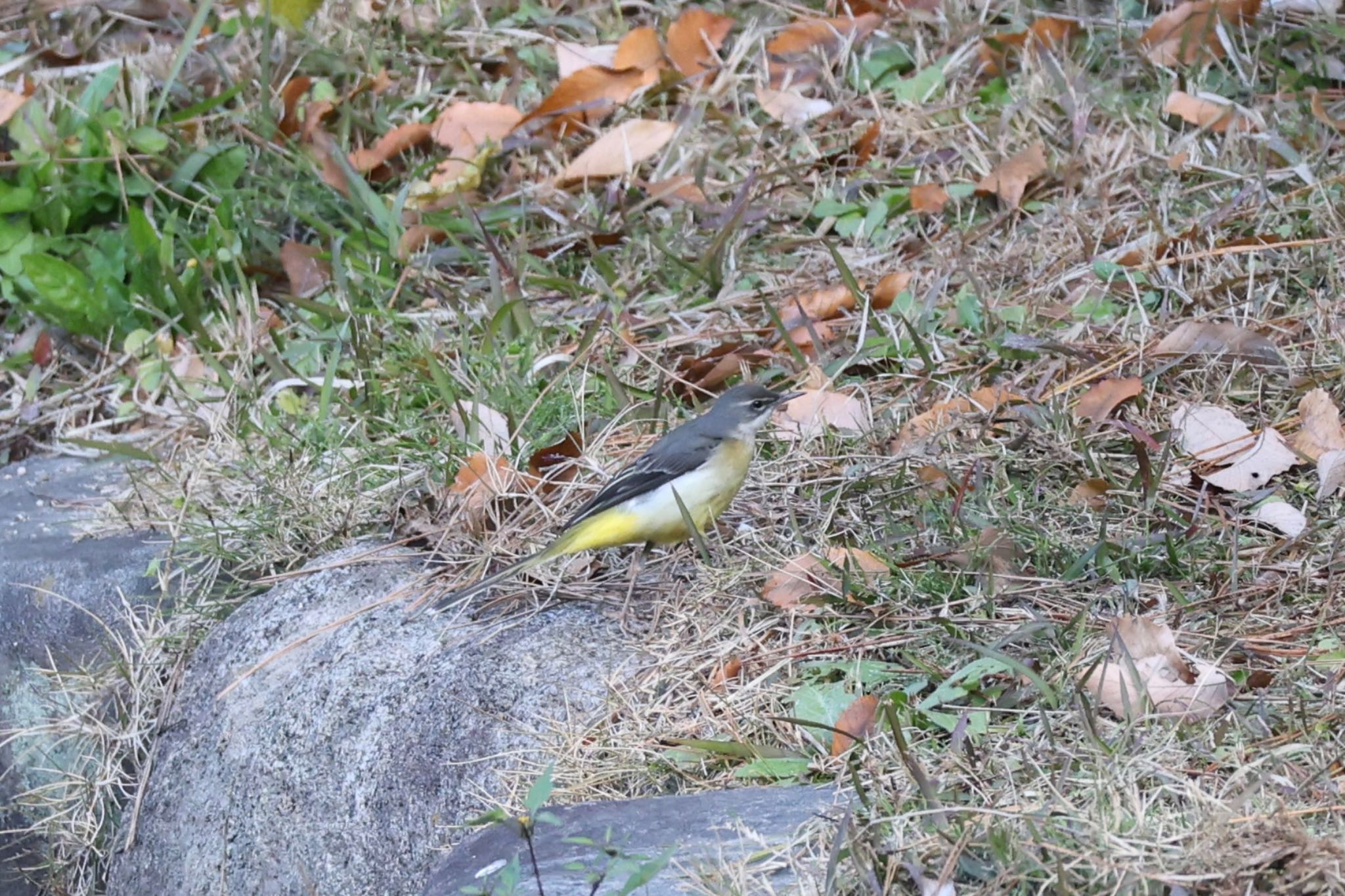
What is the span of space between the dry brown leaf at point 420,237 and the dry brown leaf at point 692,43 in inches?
57.0

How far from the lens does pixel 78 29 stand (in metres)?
7.39

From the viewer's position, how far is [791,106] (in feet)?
21.2

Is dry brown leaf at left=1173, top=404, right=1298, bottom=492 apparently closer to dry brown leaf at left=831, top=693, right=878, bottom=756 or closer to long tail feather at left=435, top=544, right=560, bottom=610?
dry brown leaf at left=831, top=693, right=878, bottom=756

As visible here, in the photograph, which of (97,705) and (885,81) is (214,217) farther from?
(885,81)

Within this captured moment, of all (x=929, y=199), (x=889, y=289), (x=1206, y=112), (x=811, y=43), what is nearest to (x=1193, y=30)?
(x=1206, y=112)

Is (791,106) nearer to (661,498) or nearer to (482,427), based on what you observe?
(482,427)

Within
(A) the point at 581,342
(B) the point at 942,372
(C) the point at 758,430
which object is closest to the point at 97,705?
(A) the point at 581,342

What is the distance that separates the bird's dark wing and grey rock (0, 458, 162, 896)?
173cm

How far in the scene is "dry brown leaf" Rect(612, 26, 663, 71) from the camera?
6703 mm

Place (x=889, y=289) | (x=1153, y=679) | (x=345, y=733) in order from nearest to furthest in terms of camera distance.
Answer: (x=1153, y=679), (x=345, y=733), (x=889, y=289)

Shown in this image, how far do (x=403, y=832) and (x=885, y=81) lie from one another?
4.25 meters

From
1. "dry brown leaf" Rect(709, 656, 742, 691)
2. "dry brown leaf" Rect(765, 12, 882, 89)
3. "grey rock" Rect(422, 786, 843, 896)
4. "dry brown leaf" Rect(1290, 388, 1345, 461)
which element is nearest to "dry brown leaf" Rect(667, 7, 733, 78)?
"dry brown leaf" Rect(765, 12, 882, 89)

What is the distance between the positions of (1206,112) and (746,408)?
2651 mm

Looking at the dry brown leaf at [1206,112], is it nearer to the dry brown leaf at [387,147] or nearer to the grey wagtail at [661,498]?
the grey wagtail at [661,498]
